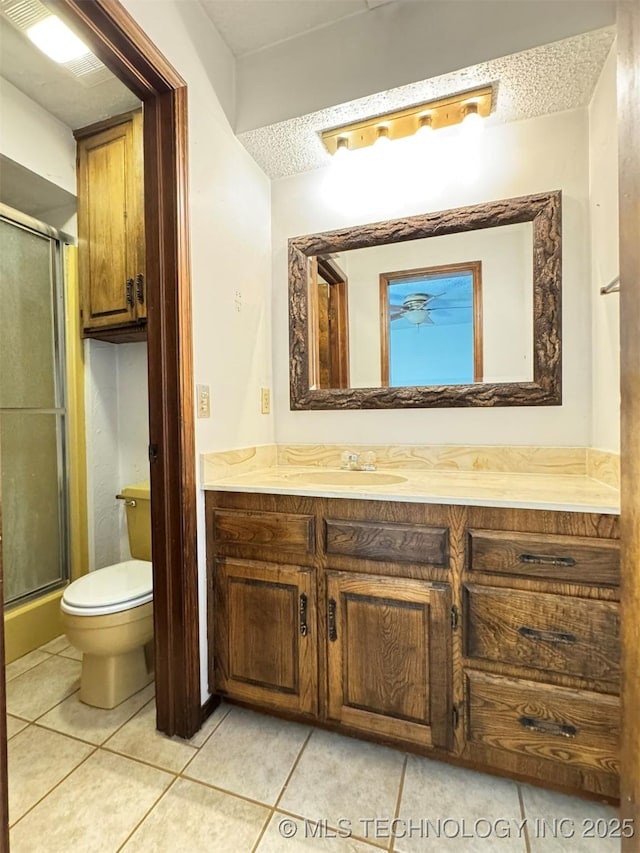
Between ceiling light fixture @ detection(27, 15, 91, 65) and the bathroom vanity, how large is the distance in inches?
71.2

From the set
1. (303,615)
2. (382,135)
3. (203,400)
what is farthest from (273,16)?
(303,615)

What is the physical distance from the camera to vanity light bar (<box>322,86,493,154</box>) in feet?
4.75

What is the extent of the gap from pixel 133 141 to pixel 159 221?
34.5 inches

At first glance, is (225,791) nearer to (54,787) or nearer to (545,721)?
(54,787)

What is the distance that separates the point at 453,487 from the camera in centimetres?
130

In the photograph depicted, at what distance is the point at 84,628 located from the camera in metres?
1.44

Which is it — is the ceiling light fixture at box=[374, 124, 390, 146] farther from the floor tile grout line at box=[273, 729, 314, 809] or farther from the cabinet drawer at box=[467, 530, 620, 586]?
the floor tile grout line at box=[273, 729, 314, 809]

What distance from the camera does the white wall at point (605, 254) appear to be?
49.8 inches

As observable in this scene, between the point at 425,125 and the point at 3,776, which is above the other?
the point at 425,125

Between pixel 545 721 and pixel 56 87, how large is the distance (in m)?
3.02

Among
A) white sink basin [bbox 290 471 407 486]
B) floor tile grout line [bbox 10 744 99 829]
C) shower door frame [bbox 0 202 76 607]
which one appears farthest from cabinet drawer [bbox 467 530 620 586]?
shower door frame [bbox 0 202 76 607]

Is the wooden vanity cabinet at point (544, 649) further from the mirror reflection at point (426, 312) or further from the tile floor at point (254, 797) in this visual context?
the mirror reflection at point (426, 312)

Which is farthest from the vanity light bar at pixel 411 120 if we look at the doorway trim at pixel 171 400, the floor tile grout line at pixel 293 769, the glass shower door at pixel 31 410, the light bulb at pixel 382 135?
the floor tile grout line at pixel 293 769

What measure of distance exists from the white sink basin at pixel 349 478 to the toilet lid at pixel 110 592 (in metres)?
0.74
